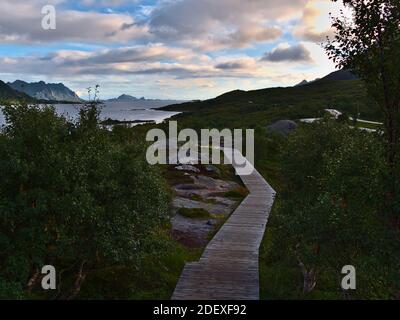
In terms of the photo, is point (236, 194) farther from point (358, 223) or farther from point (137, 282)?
point (358, 223)

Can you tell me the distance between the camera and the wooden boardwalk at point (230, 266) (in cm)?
2542

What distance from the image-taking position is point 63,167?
57.7 feet

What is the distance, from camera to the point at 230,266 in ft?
98.4

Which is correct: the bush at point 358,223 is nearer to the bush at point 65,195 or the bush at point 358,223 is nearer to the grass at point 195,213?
the bush at point 65,195

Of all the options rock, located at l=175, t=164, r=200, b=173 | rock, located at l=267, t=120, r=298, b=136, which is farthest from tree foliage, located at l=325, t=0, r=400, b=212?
rock, located at l=267, t=120, r=298, b=136

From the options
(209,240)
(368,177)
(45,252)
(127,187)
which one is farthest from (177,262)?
(368,177)

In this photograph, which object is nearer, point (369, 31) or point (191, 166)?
point (369, 31)

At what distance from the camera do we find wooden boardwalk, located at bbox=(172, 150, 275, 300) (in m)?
25.4

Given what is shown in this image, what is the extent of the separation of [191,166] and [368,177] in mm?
60567

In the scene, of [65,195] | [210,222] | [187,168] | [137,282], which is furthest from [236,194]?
[65,195]

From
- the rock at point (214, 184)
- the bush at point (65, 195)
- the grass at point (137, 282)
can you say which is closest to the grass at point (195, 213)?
the rock at point (214, 184)

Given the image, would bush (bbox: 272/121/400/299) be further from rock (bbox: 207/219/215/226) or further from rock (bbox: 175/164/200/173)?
rock (bbox: 175/164/200/173)
